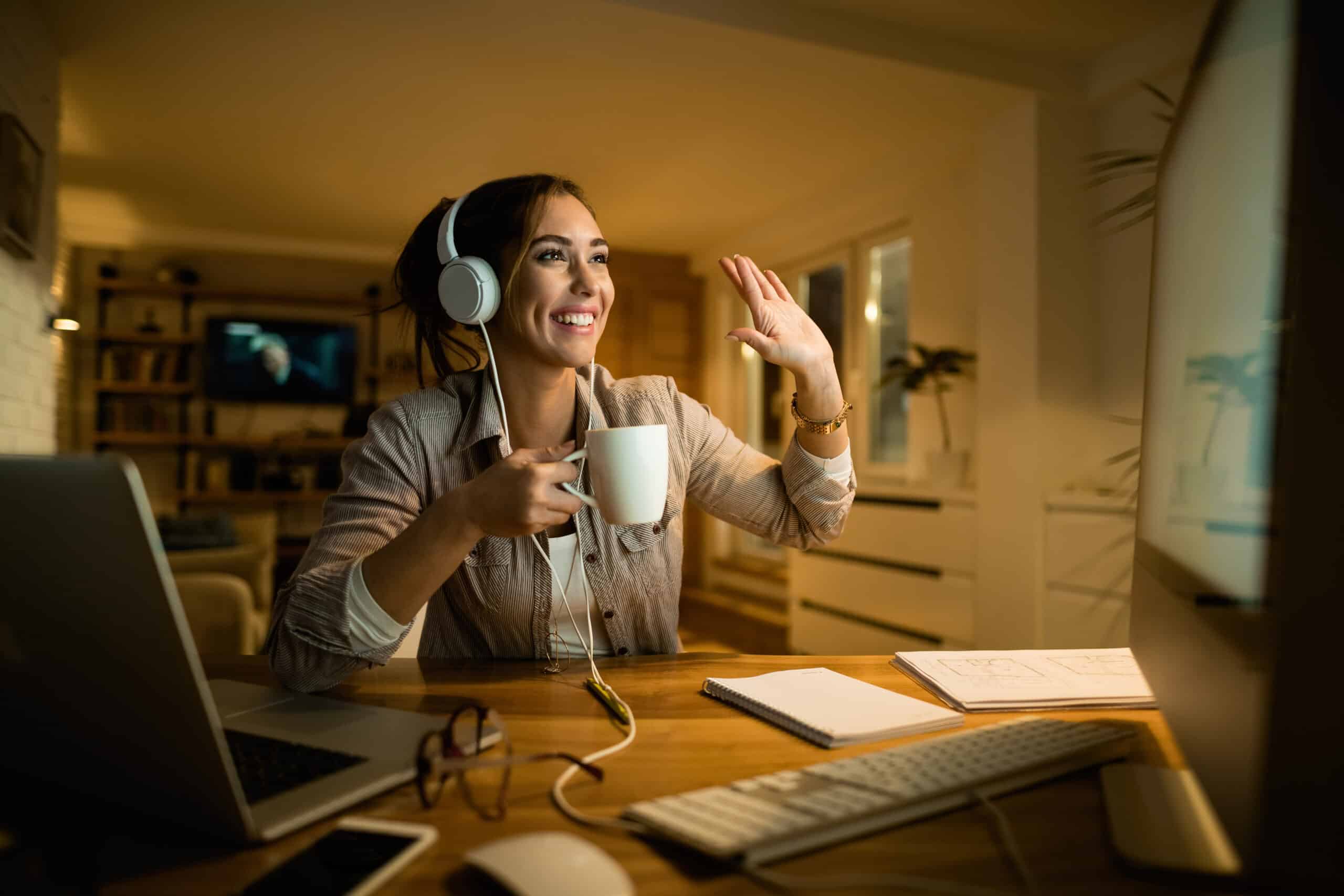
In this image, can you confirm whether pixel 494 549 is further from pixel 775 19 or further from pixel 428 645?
pixel 775 19

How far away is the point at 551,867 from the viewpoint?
19.5 inches

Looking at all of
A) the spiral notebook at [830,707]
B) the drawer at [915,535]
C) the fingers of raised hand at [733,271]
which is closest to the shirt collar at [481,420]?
the fingers of raised hand at [733,271]

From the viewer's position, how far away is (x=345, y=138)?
4121 millimetres

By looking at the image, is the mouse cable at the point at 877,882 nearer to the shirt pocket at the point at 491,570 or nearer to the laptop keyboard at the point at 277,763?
the laptop keyboard at the point at 277,763

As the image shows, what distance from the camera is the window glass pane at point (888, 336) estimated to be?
4.67 metres

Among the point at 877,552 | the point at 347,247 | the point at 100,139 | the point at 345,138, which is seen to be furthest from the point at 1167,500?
the point at 347,247

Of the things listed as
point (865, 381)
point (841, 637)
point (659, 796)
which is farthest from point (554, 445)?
point (865, 381)

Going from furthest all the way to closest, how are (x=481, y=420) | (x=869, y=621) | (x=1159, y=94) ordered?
1. (x=869, y=621)
2. (x=1159, y=94)
3. (x=481, y=420)

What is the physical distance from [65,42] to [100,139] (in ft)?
3.78

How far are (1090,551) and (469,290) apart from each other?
2658mm

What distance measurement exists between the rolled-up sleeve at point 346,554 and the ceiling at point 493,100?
218cm

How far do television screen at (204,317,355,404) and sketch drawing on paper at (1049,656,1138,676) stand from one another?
20.0ft

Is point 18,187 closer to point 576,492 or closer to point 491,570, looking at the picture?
point 491,570

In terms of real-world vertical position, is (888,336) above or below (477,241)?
above
